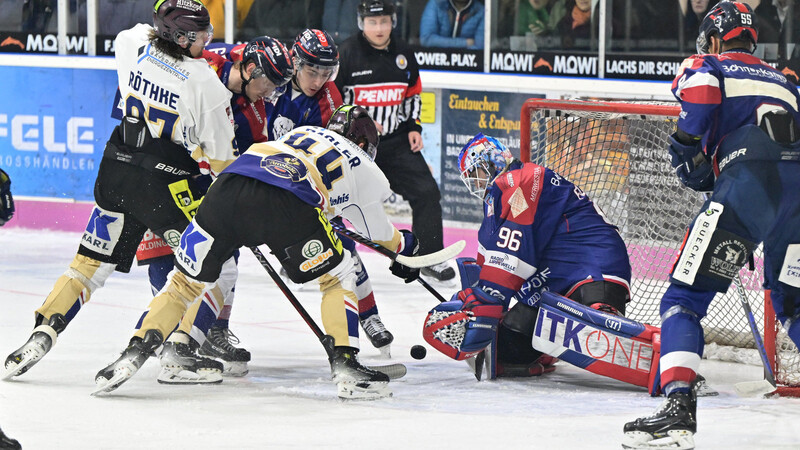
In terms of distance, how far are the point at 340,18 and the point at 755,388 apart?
4447 mm

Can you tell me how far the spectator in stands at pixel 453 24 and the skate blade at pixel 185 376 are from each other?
355cm

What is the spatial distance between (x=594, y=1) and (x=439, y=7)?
0.98m

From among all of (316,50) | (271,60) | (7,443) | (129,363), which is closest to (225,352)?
(129,363)

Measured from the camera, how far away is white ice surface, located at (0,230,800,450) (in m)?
3.50

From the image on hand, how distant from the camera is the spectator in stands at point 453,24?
7.35 meters

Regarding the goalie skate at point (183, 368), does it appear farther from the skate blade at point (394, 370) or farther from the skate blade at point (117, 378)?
Answer: the skate blade at point (394, 370)

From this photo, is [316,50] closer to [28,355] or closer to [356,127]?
[356,127]

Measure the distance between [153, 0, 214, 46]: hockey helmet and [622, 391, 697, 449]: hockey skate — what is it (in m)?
1.97

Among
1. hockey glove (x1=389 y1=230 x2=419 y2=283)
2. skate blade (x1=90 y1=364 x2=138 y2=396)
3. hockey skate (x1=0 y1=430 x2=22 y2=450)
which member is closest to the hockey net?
hockey glove (x1=389 y1=230 x2=419 y2=283)

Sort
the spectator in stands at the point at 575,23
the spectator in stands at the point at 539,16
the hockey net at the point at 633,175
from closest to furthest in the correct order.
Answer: the hockey net at the point at 633,175 < the spectator in stands at the point at 575,23 < the spectator in stands at the point at 539,16

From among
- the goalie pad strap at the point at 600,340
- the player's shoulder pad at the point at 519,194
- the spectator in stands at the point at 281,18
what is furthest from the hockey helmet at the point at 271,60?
the spectator in stands at the point at 281,18

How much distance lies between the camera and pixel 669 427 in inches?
131

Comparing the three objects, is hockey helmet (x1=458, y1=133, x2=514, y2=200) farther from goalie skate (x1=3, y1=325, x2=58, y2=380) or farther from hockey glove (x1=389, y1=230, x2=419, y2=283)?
goalie skate (x1=3, y1=325, x2=58, y2=380)

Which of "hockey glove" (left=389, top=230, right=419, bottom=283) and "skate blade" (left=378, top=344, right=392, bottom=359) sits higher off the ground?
Result: "hockey glove" (left=389, top=230, right=419, bottom=283)
